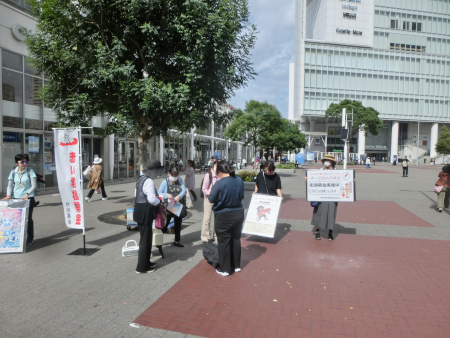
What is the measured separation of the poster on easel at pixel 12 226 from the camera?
19.0 feet

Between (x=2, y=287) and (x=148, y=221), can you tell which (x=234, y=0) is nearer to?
(x=148, y=221)

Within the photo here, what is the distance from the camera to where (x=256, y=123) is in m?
23.2

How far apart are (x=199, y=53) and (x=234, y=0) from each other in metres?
1.83

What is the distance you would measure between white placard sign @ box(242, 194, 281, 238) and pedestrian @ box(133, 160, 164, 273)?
2.28 m

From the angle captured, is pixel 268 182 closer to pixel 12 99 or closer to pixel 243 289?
pixel 243 289

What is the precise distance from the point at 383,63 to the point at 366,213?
6652cm

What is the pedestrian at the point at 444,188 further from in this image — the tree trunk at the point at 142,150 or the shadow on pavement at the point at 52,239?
the shadow on pavement at the point at 52,239

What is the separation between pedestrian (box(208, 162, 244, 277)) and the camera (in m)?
4.80

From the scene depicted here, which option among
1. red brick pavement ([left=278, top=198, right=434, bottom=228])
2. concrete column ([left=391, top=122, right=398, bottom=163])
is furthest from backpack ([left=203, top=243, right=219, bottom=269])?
concrete column ([left=391, top=122, right=398, bottom=163])

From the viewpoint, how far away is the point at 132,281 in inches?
183

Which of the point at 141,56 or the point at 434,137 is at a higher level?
the point at 434,137

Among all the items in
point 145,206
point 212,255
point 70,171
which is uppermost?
point 70,171

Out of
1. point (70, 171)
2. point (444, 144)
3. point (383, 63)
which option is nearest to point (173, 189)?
point (70, 171)

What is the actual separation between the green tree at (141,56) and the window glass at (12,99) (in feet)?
18.7
